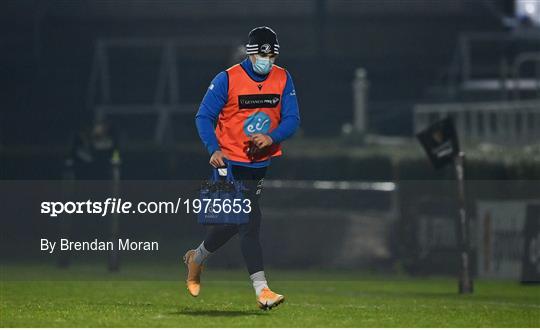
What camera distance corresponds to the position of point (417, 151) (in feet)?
99.8

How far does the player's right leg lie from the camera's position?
50.7ft

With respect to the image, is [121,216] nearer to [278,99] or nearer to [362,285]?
[362,285]

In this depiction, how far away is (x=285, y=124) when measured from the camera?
49.4 feet

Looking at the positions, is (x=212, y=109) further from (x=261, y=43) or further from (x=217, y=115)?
(x=261, y=43)

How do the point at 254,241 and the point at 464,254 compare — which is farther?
the point at 464,254

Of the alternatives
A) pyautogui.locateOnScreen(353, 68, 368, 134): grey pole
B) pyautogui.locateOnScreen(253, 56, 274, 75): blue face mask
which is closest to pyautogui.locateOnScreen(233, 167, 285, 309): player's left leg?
pyautogui.locateOnScreen(253, 56, 274, 75): blue face mask

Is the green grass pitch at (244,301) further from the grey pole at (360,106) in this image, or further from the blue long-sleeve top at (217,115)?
the grey pole at (360,106)

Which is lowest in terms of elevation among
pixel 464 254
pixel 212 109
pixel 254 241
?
pixel 464 254

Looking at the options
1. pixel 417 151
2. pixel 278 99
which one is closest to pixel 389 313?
pixel 278 99

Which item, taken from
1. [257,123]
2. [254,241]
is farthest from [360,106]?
[257,123]

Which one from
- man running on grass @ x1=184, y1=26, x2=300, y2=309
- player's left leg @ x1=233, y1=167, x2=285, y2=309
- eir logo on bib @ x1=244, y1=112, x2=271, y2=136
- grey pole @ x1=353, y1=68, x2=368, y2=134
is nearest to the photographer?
man running on grass @ x1=184, y1=26, x2=300, y2=309

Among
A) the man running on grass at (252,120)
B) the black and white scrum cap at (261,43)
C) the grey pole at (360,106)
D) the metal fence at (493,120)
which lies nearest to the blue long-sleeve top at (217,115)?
the man running on grass at (252,120)

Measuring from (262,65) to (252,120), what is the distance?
0.46 metres

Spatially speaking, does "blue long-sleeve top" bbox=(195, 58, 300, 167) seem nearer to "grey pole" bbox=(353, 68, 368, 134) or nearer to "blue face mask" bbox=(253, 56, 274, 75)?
"blue face mask" bbox=(253, 56, 274, 75)
